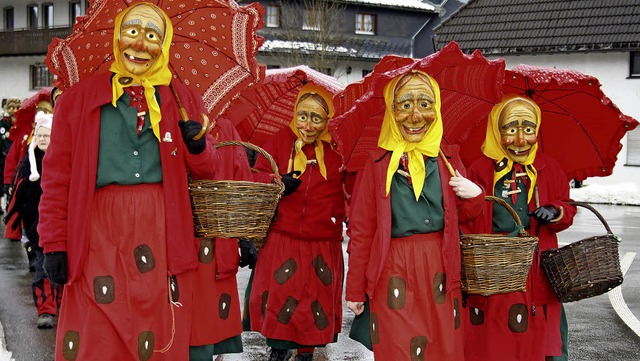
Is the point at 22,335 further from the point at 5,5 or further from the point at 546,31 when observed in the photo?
the point at 5,5

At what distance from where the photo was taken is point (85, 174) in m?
4.59

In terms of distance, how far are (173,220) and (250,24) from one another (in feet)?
4.72

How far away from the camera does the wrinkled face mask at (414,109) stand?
5.16m

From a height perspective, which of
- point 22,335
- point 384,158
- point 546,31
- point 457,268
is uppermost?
point 546,31

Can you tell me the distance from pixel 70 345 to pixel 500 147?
308 cm

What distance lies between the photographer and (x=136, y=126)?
4.75m

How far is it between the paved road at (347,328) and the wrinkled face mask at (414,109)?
251 cm

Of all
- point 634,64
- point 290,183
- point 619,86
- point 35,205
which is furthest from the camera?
point 634,64

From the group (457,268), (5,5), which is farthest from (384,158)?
(5,5)

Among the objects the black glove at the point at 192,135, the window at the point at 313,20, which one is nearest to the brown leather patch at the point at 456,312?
the black glove at the point at 192,135

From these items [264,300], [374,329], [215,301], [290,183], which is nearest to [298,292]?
[264,300]

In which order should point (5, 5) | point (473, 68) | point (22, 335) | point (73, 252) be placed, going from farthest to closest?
point (5, 5)
point (22, 335)
point (473, 68)
point (73, 252)

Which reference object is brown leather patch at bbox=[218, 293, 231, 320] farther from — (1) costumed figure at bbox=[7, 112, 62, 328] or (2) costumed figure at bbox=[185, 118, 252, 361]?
Result: (1) costumed figure at bbox=[7, 112, 62, 328]

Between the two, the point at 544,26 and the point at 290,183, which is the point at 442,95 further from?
the point at 544,26
